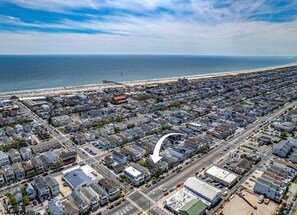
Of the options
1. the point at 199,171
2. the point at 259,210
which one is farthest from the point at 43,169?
the point at 259,210

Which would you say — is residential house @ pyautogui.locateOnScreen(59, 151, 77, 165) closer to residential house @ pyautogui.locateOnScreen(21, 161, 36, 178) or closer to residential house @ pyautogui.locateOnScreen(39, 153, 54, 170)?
residential house @ pyautogui.locateOnScreen(39, 153, 54, 170)

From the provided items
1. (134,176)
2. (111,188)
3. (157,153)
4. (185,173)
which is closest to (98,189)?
(111,188)

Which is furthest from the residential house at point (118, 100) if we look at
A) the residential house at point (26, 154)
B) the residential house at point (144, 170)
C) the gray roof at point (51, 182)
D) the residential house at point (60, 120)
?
the gray roof at point (51, 182)

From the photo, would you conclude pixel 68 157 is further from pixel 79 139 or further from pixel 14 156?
pixel 14 156

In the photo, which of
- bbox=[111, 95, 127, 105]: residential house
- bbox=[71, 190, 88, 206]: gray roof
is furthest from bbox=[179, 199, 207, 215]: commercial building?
bbox=[111, 95, 127, 105]: residential house

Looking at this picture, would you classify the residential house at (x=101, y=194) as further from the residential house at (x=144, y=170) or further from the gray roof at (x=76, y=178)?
the residential house at (x=144, y=170)
